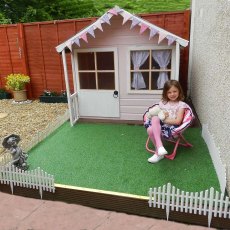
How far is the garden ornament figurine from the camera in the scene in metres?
4.30

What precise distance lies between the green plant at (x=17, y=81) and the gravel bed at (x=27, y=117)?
632mm

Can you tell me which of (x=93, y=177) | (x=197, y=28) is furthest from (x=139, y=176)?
(x=197, y=28)

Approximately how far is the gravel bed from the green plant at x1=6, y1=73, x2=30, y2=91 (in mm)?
632

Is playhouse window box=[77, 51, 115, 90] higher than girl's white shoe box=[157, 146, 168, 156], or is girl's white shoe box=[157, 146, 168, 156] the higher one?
playhouse window box=[77, 51, 115, 90]

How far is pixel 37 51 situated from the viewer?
9.22m

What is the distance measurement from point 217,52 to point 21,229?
13.2 ft

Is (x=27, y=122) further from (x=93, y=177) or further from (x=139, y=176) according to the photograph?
(x=139, y=176)

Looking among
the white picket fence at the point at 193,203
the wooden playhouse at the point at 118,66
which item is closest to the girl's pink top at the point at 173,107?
the wooden playhouse at the point at 118,66

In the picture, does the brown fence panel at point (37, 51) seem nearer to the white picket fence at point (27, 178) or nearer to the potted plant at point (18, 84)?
the potted plant at point (18, 84)

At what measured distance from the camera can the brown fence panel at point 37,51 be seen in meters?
8.65

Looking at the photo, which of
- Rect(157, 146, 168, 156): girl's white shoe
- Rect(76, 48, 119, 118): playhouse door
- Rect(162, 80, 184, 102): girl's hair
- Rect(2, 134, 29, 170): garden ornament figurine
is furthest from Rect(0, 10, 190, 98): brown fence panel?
Rect(157, 146, 168, 156): girl's white shoe

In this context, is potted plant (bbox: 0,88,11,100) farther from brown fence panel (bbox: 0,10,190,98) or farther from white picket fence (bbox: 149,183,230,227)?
white picket fence (bbox: 149,183,230,227)

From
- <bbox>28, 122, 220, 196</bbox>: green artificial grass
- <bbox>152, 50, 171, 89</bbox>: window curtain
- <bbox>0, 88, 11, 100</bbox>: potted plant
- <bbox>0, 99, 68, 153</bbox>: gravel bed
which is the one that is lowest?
<bbox>0, 99, 68, 153</bbox>: gravel bed

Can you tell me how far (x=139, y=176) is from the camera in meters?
4.34
